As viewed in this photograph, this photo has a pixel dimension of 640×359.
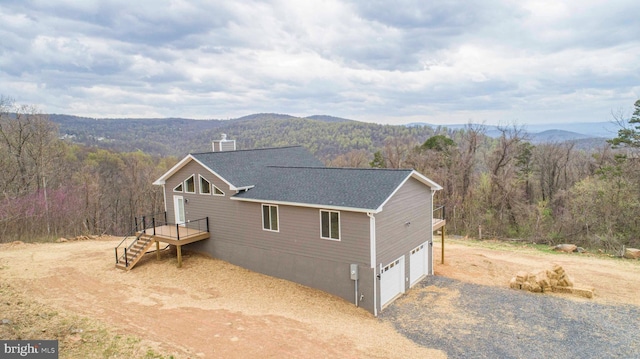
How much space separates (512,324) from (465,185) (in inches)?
920

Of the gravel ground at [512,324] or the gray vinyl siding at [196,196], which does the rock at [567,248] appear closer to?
the gravel ground at [512,324]

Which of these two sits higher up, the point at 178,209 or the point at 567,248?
the point at 178,209

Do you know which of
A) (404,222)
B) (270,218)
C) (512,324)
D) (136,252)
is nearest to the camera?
(512,324)

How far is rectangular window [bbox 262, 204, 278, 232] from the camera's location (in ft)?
49.8

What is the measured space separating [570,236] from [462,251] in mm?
9706

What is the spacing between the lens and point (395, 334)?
37.8 feet

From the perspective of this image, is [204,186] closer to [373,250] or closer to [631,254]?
[373,250]

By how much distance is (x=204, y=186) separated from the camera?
1741cm

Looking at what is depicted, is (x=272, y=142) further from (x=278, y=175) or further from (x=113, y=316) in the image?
(x=113, y=316)

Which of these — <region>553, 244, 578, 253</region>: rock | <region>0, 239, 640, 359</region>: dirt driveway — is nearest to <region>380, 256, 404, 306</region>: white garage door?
<region>0, 239, 640, 359</region>: dirt driveway

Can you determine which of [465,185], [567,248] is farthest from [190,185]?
[465,185]

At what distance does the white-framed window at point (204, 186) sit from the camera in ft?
56.5

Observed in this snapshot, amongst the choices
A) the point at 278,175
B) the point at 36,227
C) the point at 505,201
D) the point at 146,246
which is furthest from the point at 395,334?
the point at 36,227

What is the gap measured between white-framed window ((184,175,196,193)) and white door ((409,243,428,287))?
10508mm
